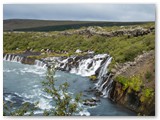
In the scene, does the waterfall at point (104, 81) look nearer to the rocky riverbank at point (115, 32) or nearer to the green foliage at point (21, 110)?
the rocky riverbank at point (115, 32)

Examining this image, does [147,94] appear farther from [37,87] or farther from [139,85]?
[37,87]

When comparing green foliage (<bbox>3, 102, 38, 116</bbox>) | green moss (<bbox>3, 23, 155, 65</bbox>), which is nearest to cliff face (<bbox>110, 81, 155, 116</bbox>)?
green moss (<bbox>3, 23, 155, 65</bbox>)

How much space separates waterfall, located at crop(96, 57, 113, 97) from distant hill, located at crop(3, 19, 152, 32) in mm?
547

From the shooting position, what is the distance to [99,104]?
4.97 m

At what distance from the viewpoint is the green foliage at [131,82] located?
193 inches

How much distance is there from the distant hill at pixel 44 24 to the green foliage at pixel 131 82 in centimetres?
75

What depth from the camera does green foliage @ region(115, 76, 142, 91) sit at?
16.1 feet

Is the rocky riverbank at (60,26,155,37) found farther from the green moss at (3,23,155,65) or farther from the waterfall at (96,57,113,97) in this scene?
the waterfall at (96,57,113,97)

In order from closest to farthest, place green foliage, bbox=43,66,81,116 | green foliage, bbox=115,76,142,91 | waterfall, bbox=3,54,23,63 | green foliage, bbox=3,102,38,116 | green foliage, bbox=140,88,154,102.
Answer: green foliage, bbox=43,66,81,116 < green foliage, bbox=3,102,38,116 < green foliage, bbox=140,88,154,102 < green foliage, bbox=115,76,142,91 < waterfall, bbox=3,54,23,63

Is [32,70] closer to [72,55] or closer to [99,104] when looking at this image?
[72,55]

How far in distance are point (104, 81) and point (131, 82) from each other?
378 millimetres

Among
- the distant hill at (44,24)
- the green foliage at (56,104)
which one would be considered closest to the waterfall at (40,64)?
the green foliage at (56,104)

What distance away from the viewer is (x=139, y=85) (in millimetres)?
4906

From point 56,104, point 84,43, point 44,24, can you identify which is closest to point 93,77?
point 84,43
